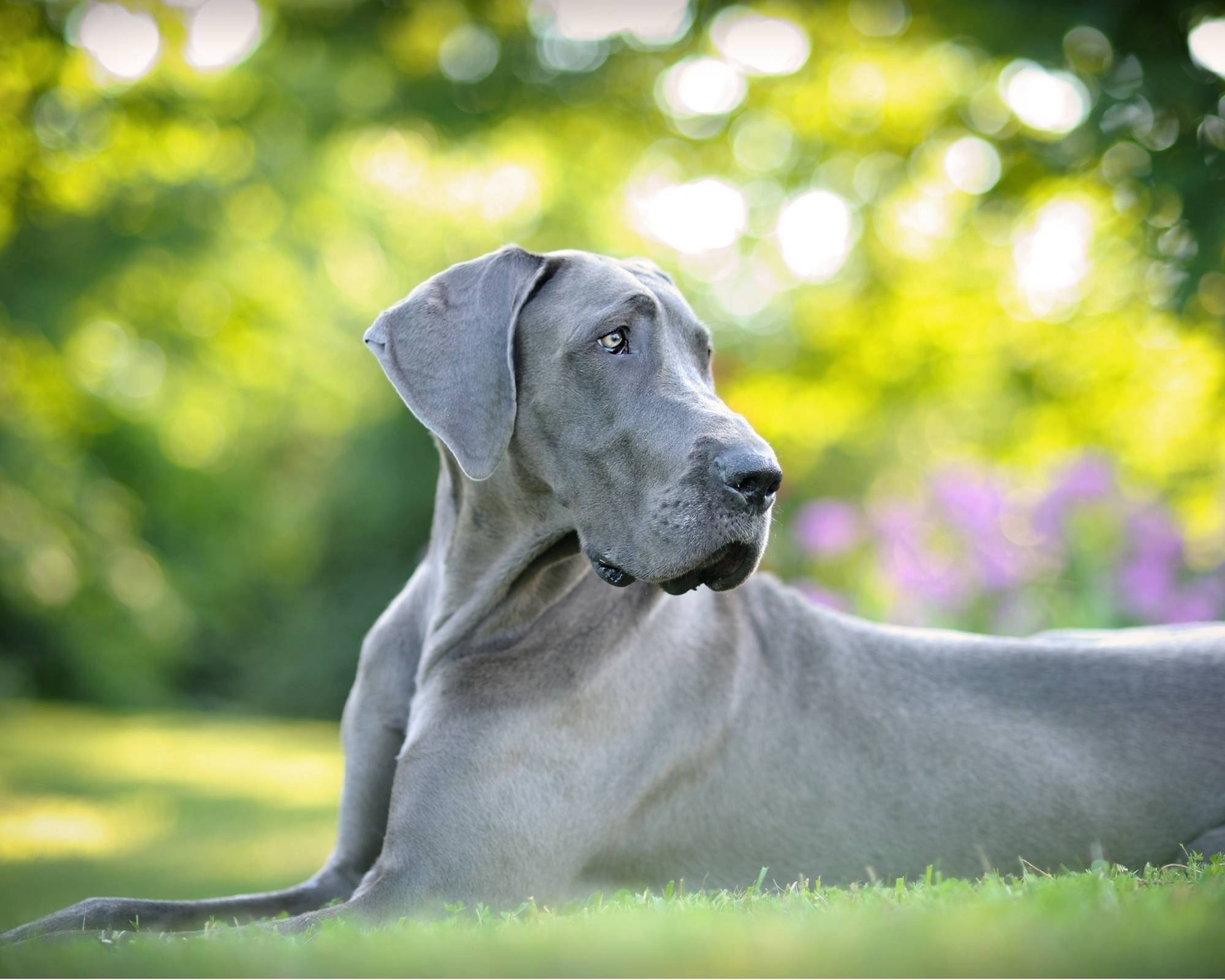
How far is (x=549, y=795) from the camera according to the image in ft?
11.2

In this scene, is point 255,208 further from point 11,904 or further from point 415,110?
point 11,904

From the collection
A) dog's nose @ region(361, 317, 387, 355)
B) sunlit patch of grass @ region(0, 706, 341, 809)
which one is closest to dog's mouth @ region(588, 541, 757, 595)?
dog's nose @ region(361, 317, 387, 355)

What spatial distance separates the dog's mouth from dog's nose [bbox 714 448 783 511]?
0.15m

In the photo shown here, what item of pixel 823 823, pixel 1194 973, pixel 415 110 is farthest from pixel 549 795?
pixel 415 110

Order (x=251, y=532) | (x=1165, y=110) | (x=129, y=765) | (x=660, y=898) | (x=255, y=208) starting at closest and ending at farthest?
(x=660, y=898) → (x=1165, y=110) → (x=129, y=765) → (x=255, y=208) → (x=251, y=532)

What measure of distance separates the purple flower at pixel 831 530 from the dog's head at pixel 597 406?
6.60 m

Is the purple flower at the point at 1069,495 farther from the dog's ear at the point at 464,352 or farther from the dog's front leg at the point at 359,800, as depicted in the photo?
the dog's ear at the point at 464,352

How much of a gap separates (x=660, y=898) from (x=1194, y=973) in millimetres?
1622

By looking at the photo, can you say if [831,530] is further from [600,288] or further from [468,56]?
[600,288]

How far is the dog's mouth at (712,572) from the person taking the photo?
10.9 ft

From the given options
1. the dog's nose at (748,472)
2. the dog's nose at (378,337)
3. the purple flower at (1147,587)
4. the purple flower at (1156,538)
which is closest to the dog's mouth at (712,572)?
the dog's nose at (748,472)

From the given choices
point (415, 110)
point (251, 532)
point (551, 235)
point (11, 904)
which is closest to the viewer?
point (11, 904)

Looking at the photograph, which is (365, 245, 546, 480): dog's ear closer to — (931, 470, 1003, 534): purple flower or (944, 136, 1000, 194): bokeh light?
(931, 470, 1003, 534): purple flower

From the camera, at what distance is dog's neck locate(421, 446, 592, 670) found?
3.74 meters
